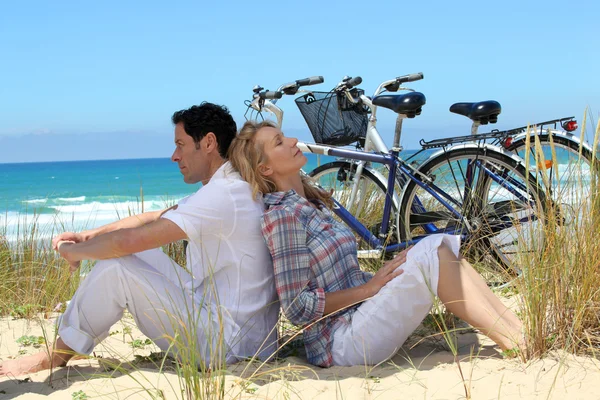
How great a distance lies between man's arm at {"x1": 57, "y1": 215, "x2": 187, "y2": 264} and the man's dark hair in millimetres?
655

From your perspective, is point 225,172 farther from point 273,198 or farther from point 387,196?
point 387,196

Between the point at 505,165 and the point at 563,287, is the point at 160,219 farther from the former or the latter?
the point at 505,165

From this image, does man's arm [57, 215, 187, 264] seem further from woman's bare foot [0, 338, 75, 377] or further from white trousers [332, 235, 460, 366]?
white trousers [332, 235, 460, 366]

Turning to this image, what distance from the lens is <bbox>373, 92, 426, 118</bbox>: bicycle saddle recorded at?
4.83 meters

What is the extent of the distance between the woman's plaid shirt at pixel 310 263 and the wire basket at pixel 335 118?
98.7 inches

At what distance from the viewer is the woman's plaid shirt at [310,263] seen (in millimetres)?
2824

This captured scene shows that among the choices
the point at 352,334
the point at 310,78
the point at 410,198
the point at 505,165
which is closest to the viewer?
the point at 352,334

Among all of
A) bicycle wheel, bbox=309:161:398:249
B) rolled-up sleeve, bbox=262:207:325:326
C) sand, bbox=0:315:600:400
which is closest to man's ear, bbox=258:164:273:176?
rolled-up sleeve, bbox=262:207:325:326

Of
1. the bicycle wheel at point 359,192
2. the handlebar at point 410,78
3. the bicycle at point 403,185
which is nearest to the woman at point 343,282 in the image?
the bicycle at point 403,185

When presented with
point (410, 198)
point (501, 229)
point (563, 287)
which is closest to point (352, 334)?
point (563, 287)

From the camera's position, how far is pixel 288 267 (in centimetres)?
283

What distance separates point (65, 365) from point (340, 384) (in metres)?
1.21

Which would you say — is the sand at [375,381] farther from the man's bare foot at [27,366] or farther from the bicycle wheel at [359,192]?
the bicycle wheel at [359,192]

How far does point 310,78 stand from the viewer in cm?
573
